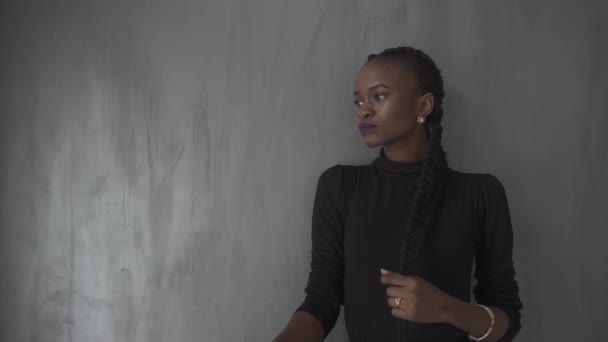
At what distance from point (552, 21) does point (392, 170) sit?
677 mm

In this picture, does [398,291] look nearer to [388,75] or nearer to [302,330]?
[302,330]

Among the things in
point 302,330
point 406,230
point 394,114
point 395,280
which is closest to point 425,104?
point 394,114

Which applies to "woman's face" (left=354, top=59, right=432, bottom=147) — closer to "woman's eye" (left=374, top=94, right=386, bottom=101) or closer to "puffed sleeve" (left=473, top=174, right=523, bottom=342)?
"woman's eye" (left=374, top=94, right=386, bottom=101)

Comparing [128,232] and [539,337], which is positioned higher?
[128,232]

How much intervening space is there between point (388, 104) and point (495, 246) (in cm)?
42

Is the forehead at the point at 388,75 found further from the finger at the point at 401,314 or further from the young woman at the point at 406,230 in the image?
the finger at the point at 401,314

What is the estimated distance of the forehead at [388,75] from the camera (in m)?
0.91

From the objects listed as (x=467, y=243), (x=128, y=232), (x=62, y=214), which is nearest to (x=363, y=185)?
(x=467, y=243)

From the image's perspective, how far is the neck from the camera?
37.8 inches

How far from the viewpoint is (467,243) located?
2.97 ft

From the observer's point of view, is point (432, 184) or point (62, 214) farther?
point (62, 214)

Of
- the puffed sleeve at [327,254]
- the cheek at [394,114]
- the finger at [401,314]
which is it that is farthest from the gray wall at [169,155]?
the finger at [401,314]

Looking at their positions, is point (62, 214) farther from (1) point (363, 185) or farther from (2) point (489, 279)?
(2) point (489, 279)

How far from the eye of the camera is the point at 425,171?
89 centimetres
